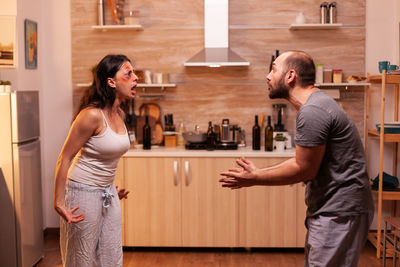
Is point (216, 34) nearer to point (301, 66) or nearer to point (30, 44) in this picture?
point (30, 44)

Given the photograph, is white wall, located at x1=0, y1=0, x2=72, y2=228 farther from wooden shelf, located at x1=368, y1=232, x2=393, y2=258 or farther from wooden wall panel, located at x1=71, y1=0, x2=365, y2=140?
wooden shelf, located at x1=368, y1=232, x2=393, y2=258

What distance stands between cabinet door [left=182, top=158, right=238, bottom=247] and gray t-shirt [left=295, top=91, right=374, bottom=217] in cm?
213

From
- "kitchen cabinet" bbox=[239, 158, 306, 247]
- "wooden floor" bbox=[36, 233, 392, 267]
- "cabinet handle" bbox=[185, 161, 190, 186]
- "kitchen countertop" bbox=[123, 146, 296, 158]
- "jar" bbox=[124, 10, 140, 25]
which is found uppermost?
"jar" bbox=[124, 10, 140, 25]

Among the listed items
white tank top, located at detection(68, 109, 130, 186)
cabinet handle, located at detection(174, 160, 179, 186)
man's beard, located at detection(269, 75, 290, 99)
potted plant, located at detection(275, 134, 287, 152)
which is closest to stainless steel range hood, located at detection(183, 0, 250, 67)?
potted plant, located at detection(275, 134, 287, 152)

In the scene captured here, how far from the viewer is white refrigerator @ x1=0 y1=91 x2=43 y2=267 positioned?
3.51 m

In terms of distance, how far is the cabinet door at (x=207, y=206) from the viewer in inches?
162

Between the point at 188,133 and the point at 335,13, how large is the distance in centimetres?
164

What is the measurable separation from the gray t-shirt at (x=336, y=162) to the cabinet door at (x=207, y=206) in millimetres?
2132

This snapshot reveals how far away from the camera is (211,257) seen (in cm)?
411

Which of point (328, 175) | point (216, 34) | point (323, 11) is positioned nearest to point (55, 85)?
point (216, 34)

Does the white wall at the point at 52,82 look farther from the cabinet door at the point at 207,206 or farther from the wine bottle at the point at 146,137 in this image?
the cabinet door at the point at 207,206

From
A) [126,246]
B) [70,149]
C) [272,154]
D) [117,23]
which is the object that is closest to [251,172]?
[70,149]

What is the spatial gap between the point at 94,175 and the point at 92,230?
0.25 m

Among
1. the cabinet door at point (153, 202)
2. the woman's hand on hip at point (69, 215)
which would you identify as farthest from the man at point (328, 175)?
the cabinet door at point (153, 202)
